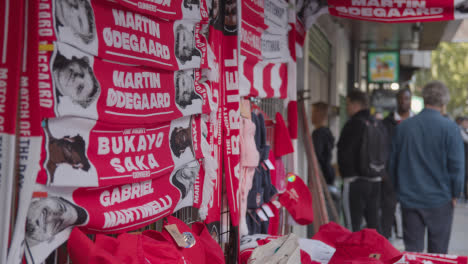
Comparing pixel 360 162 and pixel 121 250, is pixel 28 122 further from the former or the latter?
pixel 360 162

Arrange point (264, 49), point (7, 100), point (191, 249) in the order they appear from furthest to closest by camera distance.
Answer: point (264, 49) → point (191, 249) → point (7, 100)

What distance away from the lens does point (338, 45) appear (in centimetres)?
1164

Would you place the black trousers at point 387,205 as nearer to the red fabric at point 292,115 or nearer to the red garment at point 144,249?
the red fabric at point 292,115

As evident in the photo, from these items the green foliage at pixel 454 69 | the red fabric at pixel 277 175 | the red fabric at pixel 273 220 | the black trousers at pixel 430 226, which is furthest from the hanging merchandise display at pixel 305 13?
the green foliage at pixel 454 69

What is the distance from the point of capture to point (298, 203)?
5.01 metres

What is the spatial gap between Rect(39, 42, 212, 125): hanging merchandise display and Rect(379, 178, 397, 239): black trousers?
5.14 meters

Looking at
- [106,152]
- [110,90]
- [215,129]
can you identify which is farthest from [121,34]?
[215,129]

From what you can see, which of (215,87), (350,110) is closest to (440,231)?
(350,110)

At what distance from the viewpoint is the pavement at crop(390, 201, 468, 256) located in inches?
341

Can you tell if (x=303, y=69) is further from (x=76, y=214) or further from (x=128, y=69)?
(x=76, y=214)

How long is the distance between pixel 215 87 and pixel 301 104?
3.00 metres

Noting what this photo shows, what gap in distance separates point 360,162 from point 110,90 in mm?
5380

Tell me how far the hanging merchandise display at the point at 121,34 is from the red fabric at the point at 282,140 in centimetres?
182

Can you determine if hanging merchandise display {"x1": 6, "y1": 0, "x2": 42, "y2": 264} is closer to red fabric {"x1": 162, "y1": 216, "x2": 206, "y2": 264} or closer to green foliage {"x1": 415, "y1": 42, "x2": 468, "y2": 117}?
red fabric {"x1": 162, "y1": 216, "x2": 206, "y2": 264}
